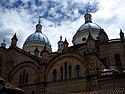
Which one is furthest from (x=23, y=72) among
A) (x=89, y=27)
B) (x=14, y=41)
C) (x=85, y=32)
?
(x=89, y=27)

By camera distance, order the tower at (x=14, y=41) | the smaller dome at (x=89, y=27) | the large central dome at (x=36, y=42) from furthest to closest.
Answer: the large central dome at (x=36, y=42), the smaller dome at (x=89, y=27), the tower at (x=14, y=41)

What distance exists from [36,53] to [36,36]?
14148 mm

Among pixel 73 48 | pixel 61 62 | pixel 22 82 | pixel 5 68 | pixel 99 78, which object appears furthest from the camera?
pixel 73 48

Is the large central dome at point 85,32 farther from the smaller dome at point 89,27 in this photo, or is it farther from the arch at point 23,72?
the arch at point 23,72

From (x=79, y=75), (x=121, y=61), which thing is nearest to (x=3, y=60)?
(x=79, y=75)

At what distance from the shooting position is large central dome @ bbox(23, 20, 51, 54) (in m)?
52.3

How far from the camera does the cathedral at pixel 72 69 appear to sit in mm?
26031

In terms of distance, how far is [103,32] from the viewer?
3672cm

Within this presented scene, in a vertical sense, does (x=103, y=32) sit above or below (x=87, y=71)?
above

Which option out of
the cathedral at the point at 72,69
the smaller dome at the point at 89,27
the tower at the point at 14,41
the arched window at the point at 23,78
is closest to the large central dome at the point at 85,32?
the smaller dome at the point at 89,27

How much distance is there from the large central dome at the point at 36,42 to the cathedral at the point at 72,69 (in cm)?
1418

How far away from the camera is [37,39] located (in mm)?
54281

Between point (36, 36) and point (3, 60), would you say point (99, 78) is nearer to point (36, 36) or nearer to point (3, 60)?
point (3, 60)

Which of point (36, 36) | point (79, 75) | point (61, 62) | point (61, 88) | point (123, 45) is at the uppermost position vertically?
point (36, 36)
